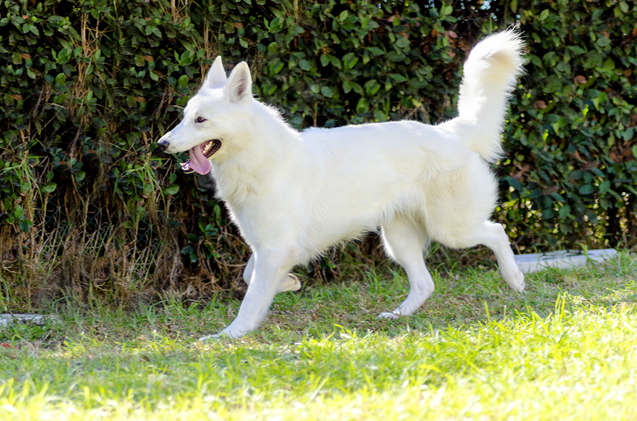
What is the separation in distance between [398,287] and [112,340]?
2054 mm

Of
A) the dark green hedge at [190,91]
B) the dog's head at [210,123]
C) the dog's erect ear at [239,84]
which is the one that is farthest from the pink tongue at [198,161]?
the dark green hedge at [190,91]

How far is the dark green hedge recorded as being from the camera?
4340 millimetres

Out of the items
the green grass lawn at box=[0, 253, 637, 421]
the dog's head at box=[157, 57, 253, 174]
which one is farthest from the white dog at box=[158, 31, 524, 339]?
the green grass lawn at box=[0, 253, 637, 421]

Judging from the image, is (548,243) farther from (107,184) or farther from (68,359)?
(68,359)

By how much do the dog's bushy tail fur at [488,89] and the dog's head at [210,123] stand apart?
57.8 inches

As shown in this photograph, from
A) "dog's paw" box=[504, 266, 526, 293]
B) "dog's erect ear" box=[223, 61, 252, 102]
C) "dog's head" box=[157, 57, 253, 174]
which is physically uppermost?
"dog's erect ear" box=[223, 61, 252, 102]

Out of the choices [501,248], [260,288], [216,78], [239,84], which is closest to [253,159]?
[239,84]

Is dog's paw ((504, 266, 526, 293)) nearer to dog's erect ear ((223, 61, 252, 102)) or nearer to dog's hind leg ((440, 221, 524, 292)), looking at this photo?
dog's hind leg ((440, 221, 524, 292))

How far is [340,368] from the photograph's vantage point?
2.62 m

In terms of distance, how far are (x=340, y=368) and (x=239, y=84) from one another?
5.41ft

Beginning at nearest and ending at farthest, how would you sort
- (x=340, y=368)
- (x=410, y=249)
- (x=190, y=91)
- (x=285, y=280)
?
(x=340, y=368) → (x=285, y=280) → (x=410, y=249) → (x=190, y=91)

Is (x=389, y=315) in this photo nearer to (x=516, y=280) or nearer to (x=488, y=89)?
(x=516, y=280)

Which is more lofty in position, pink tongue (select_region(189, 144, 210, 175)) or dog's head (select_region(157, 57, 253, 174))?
dog's head (select_region(157, 57, 253, 174))

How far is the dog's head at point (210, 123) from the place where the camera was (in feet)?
11.0
